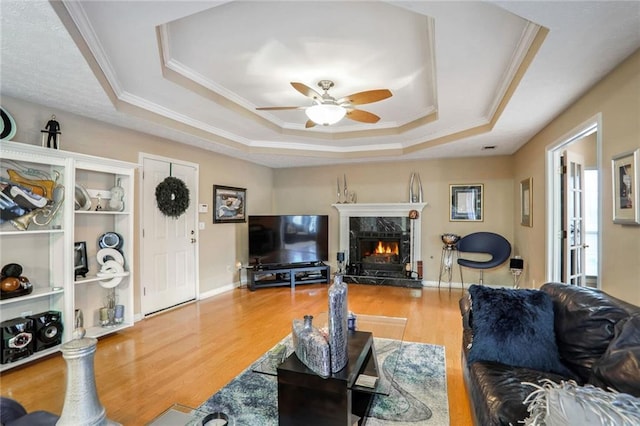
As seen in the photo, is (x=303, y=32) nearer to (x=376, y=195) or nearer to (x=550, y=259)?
(x=550, y=259)

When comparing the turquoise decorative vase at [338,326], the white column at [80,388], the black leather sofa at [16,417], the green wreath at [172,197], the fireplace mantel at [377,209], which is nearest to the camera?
the black leather sofa at [16,417]

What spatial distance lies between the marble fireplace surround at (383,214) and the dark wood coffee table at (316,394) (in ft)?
13.8

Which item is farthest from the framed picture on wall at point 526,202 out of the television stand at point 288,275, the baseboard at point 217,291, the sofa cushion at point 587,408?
the baseboard at point 217,291

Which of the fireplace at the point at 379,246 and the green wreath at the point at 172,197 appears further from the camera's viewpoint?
the fireplace at the point at 379,246

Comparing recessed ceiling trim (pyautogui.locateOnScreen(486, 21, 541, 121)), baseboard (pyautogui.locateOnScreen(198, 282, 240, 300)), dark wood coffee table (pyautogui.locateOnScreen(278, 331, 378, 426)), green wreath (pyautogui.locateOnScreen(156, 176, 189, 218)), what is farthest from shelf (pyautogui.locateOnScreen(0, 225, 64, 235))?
recessed ceiling trim (pyautogui.locateOnScreen(486, 21, 541, 121))

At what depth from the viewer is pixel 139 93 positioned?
316cm

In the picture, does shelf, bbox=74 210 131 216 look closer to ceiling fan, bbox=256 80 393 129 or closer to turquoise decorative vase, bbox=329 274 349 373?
ceiling fan, bbox=256 80 393 129

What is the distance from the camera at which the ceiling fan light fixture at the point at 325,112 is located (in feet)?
9.43

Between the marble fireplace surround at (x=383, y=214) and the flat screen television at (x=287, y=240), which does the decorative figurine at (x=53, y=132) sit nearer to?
the flat screen television at (x=287, y=240)

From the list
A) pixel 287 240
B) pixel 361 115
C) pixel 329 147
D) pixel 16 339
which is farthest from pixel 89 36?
pixel 287 240

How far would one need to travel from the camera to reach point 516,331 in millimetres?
1842

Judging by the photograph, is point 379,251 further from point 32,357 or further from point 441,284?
point 32,357

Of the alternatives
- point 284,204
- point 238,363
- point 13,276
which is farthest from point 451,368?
point 284,204

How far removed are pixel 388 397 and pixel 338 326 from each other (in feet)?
3.07
